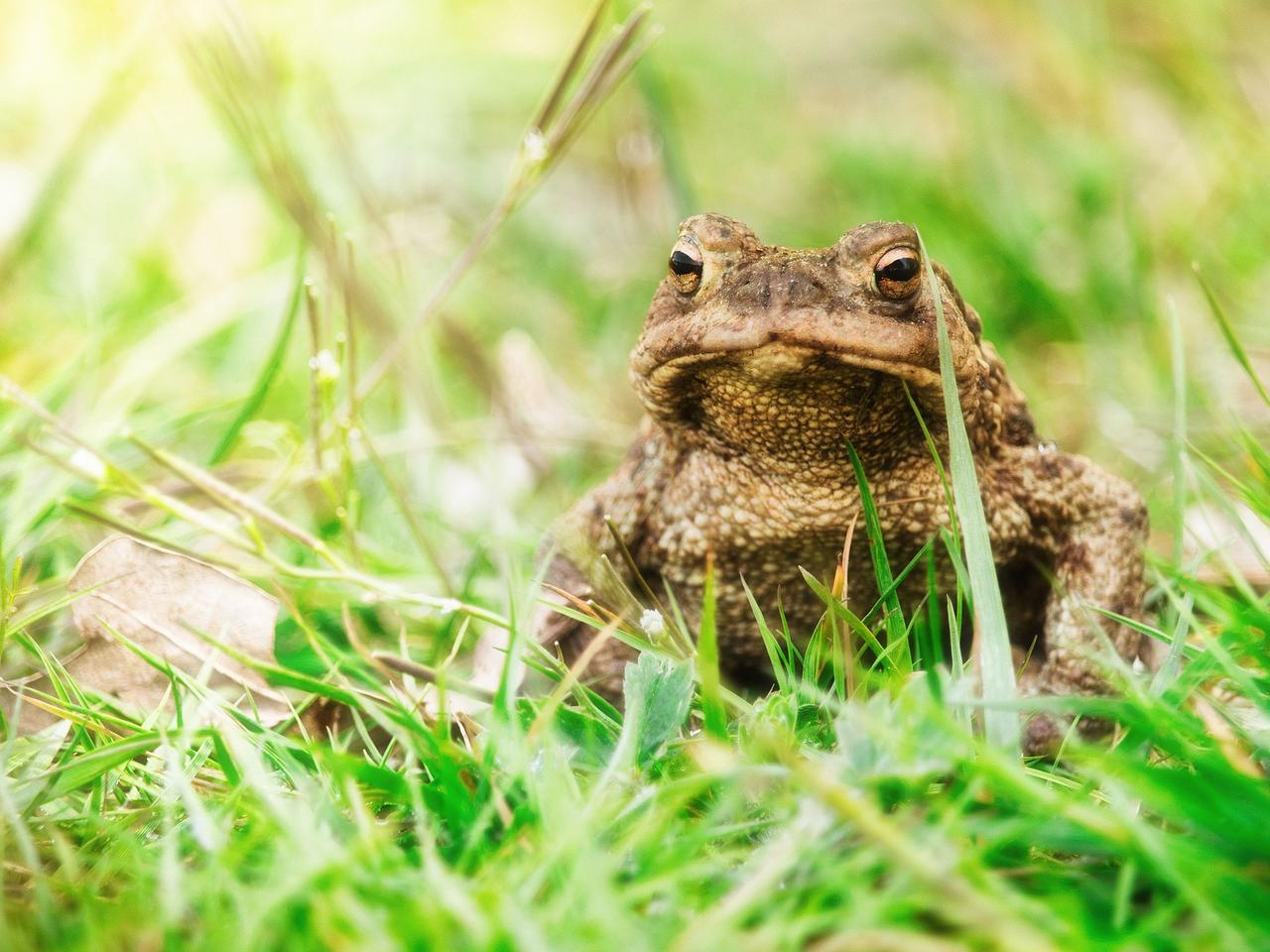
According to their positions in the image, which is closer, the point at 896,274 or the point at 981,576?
the point at 981,576

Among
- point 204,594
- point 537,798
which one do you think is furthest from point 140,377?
point 537,798

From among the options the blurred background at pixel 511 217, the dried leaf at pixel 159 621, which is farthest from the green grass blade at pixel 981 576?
the dried leaf at pixel 159 621

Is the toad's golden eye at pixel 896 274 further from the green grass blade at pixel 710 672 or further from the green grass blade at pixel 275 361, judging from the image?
the green grass blade at pixel 275 361

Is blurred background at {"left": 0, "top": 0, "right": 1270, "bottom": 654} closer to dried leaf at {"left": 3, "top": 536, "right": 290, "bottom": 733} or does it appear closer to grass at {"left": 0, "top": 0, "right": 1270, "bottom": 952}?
grass at {"left": 0, "top": 0, "right": 1270, "bottom": 952}

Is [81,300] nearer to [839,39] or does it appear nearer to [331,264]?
[331,264]

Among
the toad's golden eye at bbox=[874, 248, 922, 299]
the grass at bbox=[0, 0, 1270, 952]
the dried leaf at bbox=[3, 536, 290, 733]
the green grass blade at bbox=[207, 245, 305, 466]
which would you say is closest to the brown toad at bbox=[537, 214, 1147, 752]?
the toad's golden eye at bbox=[874, 248, 922, 299]

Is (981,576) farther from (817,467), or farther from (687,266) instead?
(687,266)

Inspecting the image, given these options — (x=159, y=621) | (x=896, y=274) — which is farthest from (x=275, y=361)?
(x=896, y=274)
